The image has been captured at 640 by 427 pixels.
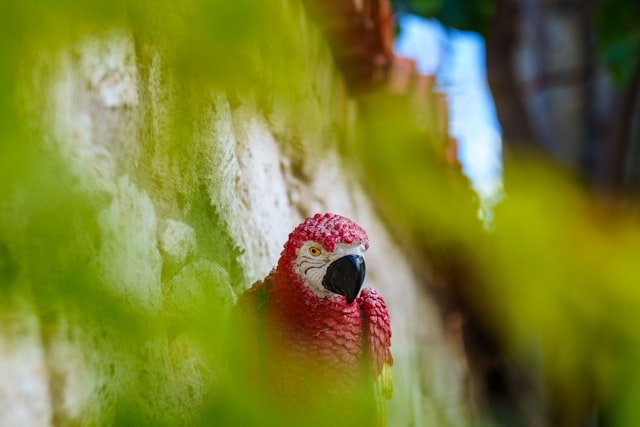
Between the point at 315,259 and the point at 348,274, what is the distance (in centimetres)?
5

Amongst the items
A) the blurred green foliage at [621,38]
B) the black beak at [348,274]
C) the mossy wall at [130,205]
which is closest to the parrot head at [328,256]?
the black beak at [348,274]

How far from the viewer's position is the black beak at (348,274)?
39.1 inches

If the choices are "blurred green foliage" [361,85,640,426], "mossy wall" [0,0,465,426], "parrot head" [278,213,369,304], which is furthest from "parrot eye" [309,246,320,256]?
"blurred green foliage" [361,85,640,426]

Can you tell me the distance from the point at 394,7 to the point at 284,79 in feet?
10.1

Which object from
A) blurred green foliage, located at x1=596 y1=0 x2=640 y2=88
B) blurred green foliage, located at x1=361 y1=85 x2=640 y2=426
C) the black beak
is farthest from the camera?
blurred green foliage, located at x1=596 y1=0 x2=640 y2=88

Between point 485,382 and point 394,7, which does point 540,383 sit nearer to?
point 485,382

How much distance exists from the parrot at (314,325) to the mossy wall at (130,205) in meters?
0.07

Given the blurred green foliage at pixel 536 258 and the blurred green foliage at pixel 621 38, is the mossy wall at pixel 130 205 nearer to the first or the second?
the blurred green foliage at pixel 536 258

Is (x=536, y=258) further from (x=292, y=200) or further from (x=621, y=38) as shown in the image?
(x=292, y=200)

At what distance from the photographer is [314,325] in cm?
103

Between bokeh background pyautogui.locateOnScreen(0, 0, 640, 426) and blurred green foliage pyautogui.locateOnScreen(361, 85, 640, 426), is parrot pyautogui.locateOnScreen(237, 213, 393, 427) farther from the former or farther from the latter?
blurred green foliage pyautogui.locateOnScreen(361, 85, 640, 426)

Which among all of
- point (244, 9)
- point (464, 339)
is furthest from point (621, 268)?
point (244, 9)

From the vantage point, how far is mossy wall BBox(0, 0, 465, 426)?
1.58 feet

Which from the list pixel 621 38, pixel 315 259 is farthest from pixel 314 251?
pixel 621 38
